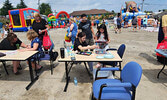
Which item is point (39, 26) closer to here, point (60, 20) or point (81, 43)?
point (81, 43)

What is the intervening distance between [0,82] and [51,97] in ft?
5.21

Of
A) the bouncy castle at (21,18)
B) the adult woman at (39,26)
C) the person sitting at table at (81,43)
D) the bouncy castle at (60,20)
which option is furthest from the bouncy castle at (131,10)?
the person sitting at table at (81,43)

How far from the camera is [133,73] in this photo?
1.57 metres

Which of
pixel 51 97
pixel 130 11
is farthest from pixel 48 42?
pixel 130 11

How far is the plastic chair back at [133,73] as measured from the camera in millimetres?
1439

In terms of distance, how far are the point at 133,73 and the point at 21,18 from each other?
589 inches

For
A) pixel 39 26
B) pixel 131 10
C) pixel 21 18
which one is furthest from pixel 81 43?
pixel 131 10

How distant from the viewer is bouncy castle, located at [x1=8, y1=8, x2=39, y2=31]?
531 inches

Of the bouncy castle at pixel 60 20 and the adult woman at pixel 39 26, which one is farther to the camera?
the bouncy castle at pixel 60 20

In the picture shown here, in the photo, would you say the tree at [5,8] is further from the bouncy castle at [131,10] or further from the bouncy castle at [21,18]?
the bouncy castle at [131,10]

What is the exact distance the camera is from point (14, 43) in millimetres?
3139

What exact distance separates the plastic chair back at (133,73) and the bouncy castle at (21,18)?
47.1 ft

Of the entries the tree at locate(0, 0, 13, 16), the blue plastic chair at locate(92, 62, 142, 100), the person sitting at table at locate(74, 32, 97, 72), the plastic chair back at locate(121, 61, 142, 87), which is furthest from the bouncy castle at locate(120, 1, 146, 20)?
the tree at locate(0, 0, 13, 16)

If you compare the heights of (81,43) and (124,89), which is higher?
(81,43)
